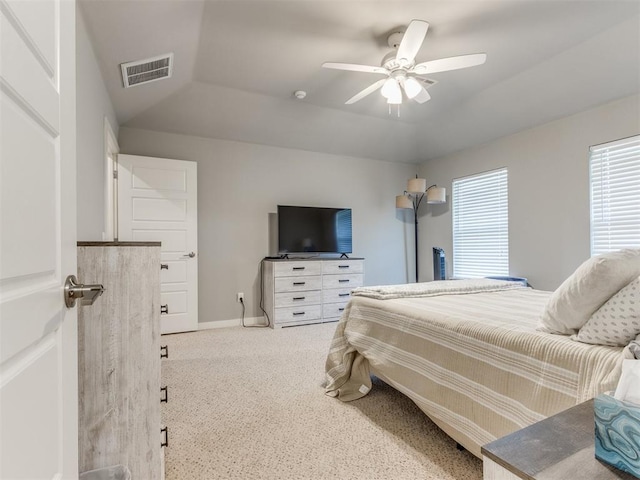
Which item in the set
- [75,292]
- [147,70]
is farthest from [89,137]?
[75,292]

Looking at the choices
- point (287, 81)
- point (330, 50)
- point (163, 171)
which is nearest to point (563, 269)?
point (330, 50)

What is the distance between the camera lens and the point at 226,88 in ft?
11.0

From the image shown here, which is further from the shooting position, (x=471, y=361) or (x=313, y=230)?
(x=313, y=230)

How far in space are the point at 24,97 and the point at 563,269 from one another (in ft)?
14.2

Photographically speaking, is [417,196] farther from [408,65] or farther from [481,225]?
[408,65]

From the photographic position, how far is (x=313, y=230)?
4.41 metres

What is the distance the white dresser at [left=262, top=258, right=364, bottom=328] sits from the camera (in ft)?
12.9

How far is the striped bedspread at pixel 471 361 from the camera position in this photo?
107cm

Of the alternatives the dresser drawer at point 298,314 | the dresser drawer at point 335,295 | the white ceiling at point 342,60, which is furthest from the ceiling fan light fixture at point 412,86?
the dresser drawer at point 298,314

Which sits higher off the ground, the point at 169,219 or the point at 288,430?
the point at 169,219

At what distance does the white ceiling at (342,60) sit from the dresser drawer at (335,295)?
6.94 ft

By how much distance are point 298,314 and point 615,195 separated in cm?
361

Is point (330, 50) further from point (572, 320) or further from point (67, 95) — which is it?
point (572, 320)

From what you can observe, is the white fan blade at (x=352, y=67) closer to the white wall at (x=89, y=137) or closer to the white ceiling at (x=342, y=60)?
the white ceiling at (x=342, y=60)
